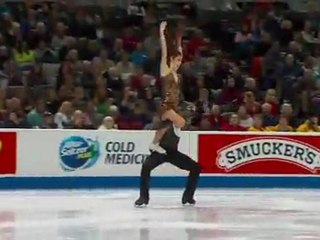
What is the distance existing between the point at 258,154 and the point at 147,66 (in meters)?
3.13

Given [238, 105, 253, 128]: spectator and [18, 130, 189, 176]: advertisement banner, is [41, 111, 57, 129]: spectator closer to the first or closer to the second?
[18, 130, 189, 176]: advertisement banner

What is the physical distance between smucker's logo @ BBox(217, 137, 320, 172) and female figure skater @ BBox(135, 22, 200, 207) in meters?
2.45

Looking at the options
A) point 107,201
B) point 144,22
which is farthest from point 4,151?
point 144,22

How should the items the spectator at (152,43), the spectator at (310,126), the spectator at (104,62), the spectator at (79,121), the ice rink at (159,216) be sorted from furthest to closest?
1. the spectator at (152,43)
2. the spectator at (104,62)
3. the spectator at (310,126)
4. the spectator at (79,121)
5. the ice rink at (159,216)

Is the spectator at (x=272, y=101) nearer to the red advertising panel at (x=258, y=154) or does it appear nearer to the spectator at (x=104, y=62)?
the red advertising panel at (x=258, y=154)

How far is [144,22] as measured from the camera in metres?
16.7

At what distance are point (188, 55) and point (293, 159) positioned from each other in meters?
3.47

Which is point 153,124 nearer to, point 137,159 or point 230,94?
point 137,159

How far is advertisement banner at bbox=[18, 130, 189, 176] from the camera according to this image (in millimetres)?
12469

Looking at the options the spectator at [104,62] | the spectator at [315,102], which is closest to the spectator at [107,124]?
the spectator at [104,62]

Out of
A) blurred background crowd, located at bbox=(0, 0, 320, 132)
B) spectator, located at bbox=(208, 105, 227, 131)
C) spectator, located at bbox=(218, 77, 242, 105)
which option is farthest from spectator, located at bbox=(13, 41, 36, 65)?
spectator, located at bbox=(208, 105, 227, 131)

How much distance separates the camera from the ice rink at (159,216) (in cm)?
862

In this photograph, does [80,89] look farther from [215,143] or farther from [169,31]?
[169,31]

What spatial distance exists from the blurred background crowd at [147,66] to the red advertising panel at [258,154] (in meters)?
0.47
